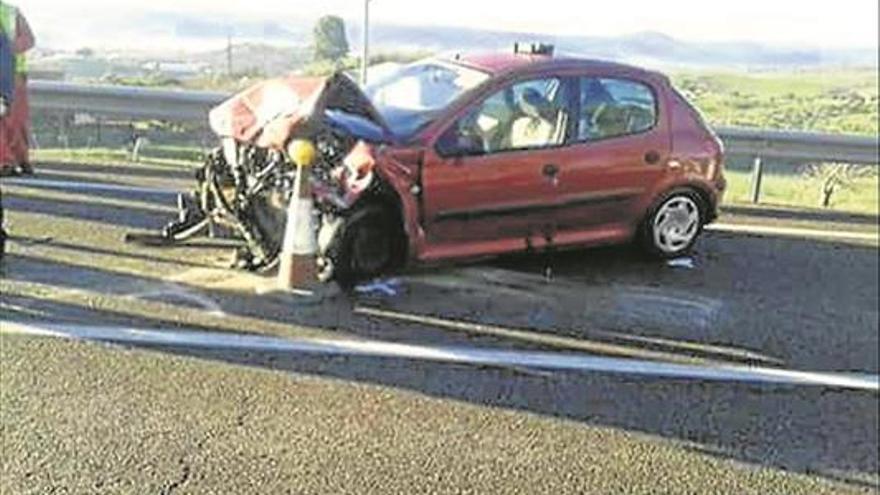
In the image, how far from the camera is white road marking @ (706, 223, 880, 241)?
9.54 metres

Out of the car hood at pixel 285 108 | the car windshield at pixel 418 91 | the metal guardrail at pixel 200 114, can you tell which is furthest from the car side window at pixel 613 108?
the metal guardrail at pixel 200 114

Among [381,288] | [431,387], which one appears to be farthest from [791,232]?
[431,387]

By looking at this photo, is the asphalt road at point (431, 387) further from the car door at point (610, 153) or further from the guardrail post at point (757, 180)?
the guardrail post at point (757, 180)

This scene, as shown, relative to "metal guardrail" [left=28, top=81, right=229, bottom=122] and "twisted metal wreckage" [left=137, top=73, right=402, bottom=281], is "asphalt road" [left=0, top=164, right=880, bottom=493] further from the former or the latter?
"metal guardrail" [left=28, top=81, right=229, bottom=122]

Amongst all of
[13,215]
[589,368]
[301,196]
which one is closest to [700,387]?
[589,368]

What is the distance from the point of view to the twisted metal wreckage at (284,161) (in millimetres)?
6754

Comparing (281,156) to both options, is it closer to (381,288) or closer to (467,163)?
(381,288)

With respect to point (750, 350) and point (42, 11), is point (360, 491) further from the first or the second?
point (42, 11)

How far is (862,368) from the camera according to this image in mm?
6027

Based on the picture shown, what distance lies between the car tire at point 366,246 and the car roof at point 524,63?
1328mm

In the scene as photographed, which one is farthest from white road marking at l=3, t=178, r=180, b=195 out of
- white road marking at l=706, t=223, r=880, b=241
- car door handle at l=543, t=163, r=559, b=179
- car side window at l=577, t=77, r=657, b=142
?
white road marking at l=706, t=223, r=880, b=241

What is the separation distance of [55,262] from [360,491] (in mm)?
3628

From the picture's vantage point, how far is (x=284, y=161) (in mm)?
6855

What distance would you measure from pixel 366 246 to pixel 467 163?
2.78 ft
